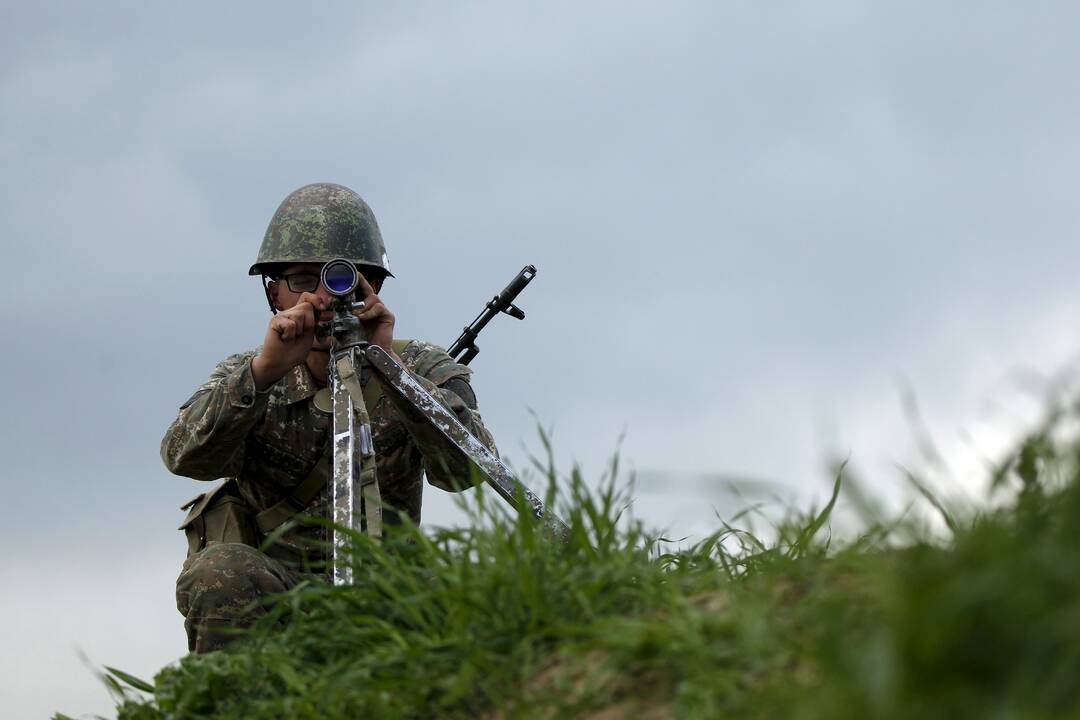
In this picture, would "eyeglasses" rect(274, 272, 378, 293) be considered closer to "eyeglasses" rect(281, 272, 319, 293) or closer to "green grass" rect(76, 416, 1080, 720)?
"eyeglasses" rect(281, 272, 319, 293)

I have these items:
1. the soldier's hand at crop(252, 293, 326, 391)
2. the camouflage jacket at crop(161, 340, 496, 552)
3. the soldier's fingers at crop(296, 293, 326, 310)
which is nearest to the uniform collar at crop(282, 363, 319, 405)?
the camouflage jacket at crop(161, 340, 496, 552)

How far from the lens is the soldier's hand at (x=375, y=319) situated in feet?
20.5

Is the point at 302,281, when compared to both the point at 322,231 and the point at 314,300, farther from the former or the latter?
the point at 314,300

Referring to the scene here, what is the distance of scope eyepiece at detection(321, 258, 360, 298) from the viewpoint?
5926 mm

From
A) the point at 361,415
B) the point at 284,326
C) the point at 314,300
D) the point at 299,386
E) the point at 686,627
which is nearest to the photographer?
the point at 686,627

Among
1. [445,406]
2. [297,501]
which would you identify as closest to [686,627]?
[445,406]

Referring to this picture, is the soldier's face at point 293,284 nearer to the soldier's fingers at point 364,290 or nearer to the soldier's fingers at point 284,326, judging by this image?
the soldier's fingers at point 364,290

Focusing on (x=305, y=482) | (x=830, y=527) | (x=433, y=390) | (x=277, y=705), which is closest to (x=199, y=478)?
(x=305, y=482)

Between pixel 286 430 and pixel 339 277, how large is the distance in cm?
150

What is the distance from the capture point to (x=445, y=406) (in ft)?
19.6

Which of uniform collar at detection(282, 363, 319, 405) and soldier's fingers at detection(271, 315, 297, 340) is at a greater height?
uniform collar at detection(282, 363, 319, 405)

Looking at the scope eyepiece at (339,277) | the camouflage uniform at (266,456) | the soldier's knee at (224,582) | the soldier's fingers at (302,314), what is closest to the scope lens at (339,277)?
the scope eyepiece at (339,277)

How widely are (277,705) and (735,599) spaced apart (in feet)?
4.20

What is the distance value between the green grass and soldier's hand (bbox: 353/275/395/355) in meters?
2.46
